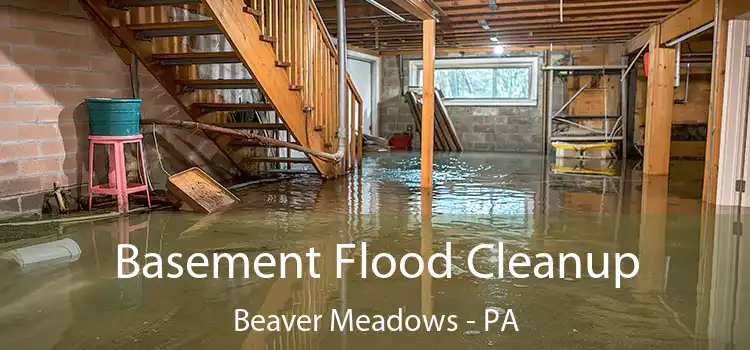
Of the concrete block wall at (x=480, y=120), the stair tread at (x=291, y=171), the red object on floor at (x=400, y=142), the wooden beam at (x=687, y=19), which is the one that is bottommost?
the stair tread at (x=291, y=171)

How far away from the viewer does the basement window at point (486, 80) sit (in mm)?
11412

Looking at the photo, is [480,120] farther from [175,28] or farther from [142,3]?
[142,3]

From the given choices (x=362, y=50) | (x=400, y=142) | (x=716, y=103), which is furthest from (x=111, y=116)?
(x=400, y=142)

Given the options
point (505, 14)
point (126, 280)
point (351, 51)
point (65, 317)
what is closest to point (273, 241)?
point (126, 280)

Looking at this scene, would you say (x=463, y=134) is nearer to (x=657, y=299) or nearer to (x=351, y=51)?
(x=351, y=51)

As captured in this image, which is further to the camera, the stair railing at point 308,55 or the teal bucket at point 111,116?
the stair railing at point 308,55

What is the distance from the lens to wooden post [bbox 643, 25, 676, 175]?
24.0 ft

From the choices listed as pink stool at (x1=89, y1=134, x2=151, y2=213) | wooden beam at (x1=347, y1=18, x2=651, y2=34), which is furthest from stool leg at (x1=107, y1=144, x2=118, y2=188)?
wooden beam at (x1=347, y1=18, x2=651, y2=34)

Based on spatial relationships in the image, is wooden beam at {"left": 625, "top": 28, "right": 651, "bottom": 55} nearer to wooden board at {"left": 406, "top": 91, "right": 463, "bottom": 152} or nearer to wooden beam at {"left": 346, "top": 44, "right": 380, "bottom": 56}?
wooden board at {"left": 406, "top": 91, "right": 463, "bottom": 152}

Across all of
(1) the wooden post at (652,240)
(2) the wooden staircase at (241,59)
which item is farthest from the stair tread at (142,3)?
(1) the wooden post at (652,240)

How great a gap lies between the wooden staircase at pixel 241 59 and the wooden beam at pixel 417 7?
0.99 metres

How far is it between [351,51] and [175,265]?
8.66 m

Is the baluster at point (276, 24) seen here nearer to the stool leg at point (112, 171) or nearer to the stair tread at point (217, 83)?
the stair tread at point (217, 83)

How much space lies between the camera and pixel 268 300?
2.54 metres
